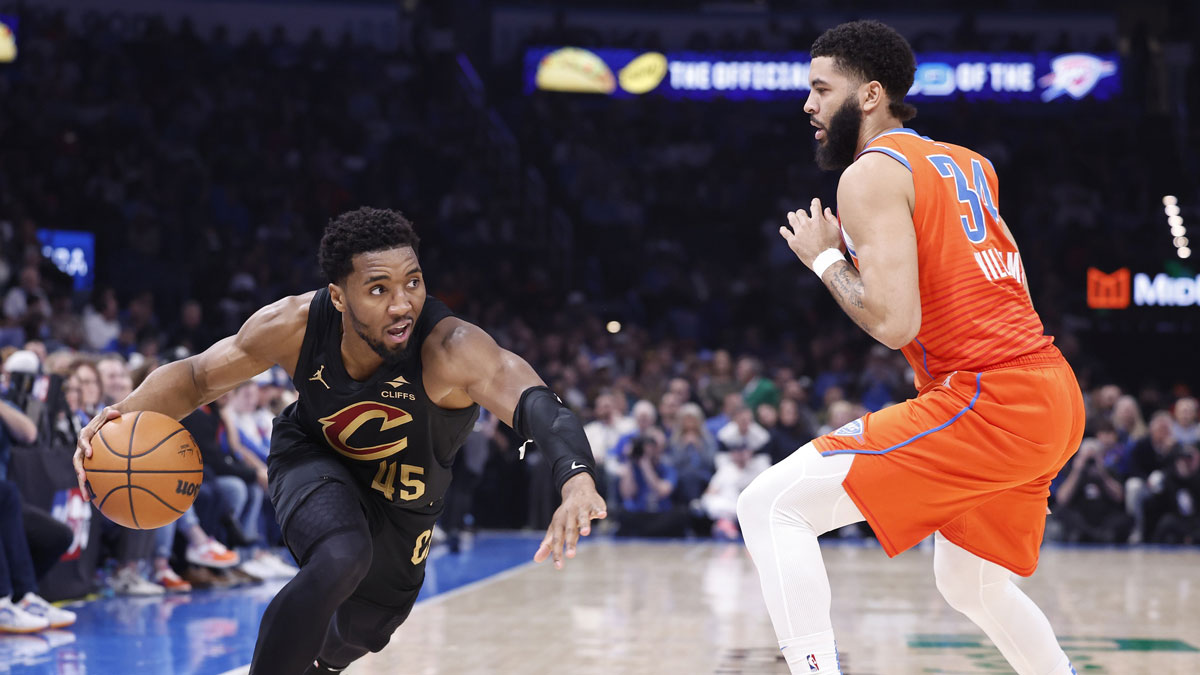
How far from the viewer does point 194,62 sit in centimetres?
1900

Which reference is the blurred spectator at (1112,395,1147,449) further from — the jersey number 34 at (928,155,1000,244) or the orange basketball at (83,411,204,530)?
the orange basketball at (83,411,204,530)

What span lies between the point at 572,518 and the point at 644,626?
13.6ft

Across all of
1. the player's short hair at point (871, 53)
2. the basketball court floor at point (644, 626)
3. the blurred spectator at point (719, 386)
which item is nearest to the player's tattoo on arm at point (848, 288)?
the player's short hair at point (871, 53)

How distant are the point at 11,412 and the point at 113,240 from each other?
9.40m

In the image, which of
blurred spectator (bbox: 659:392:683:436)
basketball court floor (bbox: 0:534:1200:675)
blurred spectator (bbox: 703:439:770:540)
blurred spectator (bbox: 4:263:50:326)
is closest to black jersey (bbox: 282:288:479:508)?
basketball court floor (bbox: 0:534:1200:675)

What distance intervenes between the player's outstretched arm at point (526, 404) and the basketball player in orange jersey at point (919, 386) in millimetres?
525

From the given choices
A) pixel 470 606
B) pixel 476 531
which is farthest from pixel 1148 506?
pixel 470 606

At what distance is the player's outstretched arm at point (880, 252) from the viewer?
325 cm

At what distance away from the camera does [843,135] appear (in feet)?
11.9

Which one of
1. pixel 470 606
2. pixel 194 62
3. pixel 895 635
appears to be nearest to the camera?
pixel 895 635

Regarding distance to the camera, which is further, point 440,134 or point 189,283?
point 440,134

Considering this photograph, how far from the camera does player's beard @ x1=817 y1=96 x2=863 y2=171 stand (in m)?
3.59

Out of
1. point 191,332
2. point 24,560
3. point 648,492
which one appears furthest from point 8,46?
point 24,560

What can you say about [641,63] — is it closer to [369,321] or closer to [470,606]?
[470,606]
